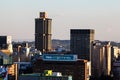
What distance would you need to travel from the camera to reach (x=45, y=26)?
15838 cm

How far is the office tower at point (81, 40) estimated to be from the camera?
436ft

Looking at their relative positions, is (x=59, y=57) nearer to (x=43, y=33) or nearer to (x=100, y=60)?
(x=100, y=60)

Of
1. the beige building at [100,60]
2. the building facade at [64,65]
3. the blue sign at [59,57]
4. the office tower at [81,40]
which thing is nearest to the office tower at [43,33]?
the office tower at [81,40]

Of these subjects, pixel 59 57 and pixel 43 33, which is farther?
pixel 43 33

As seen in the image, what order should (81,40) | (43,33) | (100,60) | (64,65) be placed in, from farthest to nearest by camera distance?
1. (43,33)
2. (81,40)
3. (100,60)
4. (64,65)

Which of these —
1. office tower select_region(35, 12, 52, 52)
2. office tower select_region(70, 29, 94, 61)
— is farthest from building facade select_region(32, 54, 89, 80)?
office tower select_region(35, 12, 52, 52)

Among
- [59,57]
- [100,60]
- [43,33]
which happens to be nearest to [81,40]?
[100,60]

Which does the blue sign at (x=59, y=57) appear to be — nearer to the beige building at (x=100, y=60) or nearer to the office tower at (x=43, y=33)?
the beige building at (x=100, y=60)

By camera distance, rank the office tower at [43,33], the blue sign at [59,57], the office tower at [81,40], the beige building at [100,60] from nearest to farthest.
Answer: the blue sign at [59,57]
the beige building at [100,60]
the office tower at [81,40]
the office tower at [43,33]

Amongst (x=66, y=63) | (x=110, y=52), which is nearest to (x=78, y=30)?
(x=110, y=52)

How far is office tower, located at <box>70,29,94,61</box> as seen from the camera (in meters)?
133

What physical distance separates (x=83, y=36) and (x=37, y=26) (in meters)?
26.4

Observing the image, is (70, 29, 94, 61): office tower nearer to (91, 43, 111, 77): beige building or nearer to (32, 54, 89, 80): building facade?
(91, 43, 111, 77): beige building

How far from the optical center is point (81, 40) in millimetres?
134625
